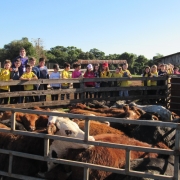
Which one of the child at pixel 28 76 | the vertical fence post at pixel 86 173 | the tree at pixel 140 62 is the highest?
the tree at pixel 140 62

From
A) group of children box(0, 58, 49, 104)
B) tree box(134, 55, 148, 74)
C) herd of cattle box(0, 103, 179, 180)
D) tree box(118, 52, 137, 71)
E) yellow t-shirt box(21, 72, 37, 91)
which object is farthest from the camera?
tree box(118, 52, 137, 71)

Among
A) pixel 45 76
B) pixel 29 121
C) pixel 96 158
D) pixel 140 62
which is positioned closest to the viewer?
pixel 96 158

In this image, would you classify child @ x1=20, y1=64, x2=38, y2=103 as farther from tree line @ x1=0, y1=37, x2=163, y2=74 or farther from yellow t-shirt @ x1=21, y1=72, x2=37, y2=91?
tree line @ x1=0, y1=37, x2=163, y2=74

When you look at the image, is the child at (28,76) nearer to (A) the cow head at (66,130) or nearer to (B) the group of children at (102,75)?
(B) the group of children at (102,75)

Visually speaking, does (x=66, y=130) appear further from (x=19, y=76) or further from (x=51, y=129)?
(x=19, y=76)

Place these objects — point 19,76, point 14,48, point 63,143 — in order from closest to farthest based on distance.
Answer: point 63,143
point 19,76
point 14,48

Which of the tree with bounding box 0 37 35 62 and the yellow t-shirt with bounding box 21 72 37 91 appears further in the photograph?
→ the tree with bounding box 0 37 35 62

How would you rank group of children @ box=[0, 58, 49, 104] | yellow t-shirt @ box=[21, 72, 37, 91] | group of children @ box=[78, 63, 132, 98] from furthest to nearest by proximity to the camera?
group of children @ box=[78, 63, 132, 98] → yellow t-shirt @ box=[21, 72, 37, 91] → group of children @ box=[0, 58, 49, 104]

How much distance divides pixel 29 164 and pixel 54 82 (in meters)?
5.10

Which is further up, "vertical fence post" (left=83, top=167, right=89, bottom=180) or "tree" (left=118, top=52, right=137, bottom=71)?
"tree" (left=118, top=52, right=137, bottom=71)

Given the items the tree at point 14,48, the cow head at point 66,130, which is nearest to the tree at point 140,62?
the tree at point 14,48

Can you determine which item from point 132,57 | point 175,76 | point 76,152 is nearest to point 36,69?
point 175,76

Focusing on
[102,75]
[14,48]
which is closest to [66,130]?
[102,75]

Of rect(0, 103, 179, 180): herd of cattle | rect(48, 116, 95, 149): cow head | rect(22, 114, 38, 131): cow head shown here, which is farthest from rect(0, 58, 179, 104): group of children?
rect(48, 116, 95, 149): cow head
